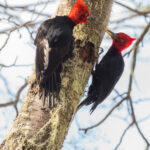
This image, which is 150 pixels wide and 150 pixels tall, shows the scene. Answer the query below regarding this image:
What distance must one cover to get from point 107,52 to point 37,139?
184 centimetres

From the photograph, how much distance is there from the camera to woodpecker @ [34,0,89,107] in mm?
2062

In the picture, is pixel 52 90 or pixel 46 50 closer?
pixel 52 90

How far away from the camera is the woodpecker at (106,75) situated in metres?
2.94

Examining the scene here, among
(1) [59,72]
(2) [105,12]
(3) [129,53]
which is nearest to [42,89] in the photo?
(1) [59,72]

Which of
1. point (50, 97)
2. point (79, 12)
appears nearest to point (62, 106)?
point (50, 97)

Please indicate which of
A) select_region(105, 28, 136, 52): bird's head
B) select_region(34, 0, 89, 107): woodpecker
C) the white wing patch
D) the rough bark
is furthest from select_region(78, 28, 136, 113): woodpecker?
the white wing patch

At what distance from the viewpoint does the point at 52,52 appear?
2135 mm

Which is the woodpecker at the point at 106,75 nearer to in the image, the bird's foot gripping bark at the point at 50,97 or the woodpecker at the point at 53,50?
the woodpecker at the point at 53,50

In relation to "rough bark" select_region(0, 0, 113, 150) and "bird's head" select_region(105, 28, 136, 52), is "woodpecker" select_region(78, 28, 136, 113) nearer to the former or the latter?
"bird's head" select_region(105, 28, 136, 52)

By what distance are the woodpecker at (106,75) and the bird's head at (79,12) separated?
1.96 feet

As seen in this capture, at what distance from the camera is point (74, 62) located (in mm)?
2215

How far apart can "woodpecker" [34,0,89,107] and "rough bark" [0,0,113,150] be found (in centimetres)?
6

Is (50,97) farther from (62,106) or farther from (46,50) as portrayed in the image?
(46,50)

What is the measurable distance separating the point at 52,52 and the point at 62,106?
1.54ft
